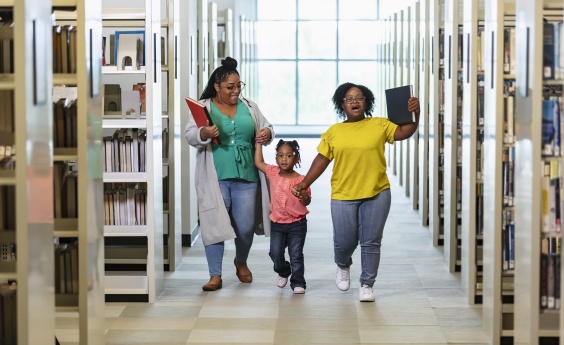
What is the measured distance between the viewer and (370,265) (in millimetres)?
6684

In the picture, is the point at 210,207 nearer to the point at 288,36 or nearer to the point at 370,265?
the point at 370,265

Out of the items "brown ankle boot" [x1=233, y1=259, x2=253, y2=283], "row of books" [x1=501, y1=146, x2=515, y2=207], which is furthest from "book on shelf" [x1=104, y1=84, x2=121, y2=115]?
"row of books" [x1=501, y1=146, x2=515, y2=207]

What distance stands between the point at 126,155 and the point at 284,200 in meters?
1.04

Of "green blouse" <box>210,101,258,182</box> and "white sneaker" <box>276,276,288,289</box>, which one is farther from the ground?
"green blouse" <box>210,101,258,182</box>

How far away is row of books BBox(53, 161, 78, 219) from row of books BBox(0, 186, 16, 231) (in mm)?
774

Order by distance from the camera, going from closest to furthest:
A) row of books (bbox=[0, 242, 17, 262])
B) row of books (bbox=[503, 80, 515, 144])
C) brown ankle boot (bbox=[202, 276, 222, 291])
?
row of books (bbox=[0, 242, 17, 262]), row of books (bbox=[503, 80, 515, 144]), brown ankle boot (bbox=[202, 276, 222, 291])

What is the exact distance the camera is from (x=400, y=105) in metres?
6.52

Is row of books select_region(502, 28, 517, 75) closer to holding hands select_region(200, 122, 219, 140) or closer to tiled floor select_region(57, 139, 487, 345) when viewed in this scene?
tiled floor select_region(57, 139, 487, 345)

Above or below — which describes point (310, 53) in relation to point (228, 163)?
above

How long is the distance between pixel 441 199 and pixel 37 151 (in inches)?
196

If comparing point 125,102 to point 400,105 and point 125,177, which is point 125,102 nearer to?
point 125,177

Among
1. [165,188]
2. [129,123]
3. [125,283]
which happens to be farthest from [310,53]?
[125,283]

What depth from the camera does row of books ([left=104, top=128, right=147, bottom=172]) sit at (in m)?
6.83

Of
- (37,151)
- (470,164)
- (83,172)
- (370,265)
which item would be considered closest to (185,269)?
(370,265)
